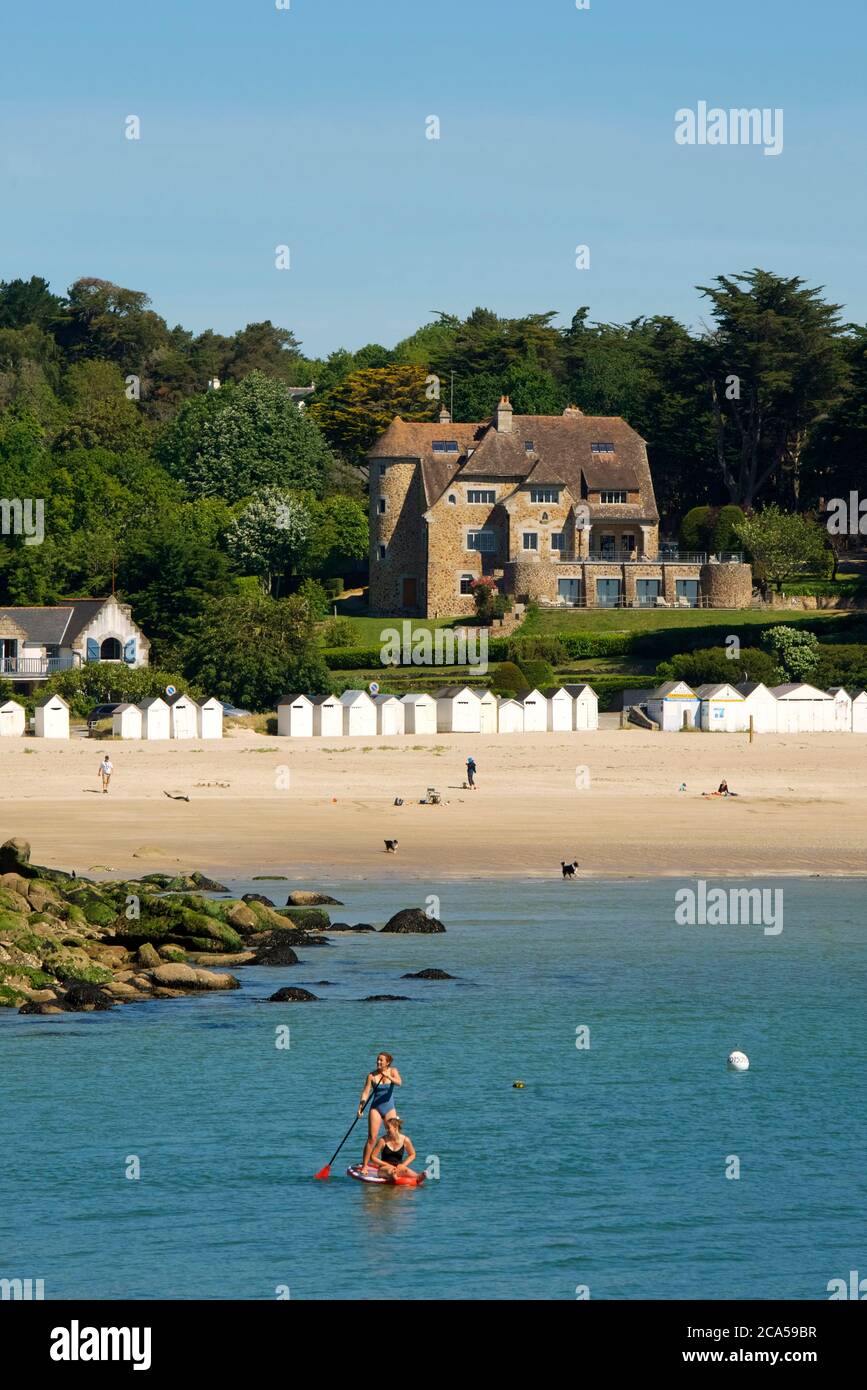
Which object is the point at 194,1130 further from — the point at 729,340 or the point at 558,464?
the point at 729,340

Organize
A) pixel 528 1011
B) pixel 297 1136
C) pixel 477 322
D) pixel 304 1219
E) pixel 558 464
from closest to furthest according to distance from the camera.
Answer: pixel 304 1219 → pixel 297 1136 → pixel 528 1011 → pixel 558 464 → pixel 477 322

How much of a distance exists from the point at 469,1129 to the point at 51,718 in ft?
157

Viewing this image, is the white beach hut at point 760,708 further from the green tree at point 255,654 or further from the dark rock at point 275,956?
the dark rock at point 275,956

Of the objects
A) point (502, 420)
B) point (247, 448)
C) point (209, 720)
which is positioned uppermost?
point (502, 420)

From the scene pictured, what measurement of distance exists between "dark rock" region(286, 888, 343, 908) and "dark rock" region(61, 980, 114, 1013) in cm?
877

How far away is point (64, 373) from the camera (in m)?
157

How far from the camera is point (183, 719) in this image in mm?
72375

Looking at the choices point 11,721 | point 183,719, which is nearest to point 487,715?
point 183,719

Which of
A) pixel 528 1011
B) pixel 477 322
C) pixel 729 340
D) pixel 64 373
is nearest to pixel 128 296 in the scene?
pixel 64 373

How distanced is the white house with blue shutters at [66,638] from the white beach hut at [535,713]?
62.8 feet

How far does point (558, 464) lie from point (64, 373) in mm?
62268

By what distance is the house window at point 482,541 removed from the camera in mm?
106812

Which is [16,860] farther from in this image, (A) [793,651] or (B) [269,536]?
(B) [269,536]

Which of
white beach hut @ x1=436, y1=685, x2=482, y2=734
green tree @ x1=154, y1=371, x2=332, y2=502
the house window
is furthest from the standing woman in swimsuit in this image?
green tree @ x1=154, y1=371, x2=332, y2=502
